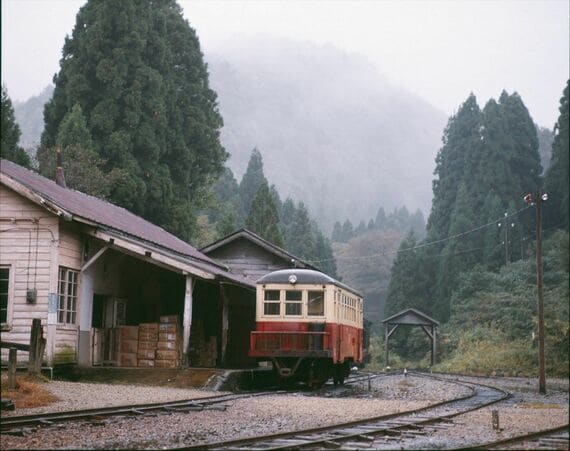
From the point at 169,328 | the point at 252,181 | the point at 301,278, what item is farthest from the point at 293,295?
the point at 252,181

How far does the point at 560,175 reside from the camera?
4950 cm

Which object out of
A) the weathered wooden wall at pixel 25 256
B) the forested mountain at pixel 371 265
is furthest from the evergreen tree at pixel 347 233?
the weathered wooden wall at pixel 25 256

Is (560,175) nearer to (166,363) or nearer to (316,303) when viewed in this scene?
(316,303)

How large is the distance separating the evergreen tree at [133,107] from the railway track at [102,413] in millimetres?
21813

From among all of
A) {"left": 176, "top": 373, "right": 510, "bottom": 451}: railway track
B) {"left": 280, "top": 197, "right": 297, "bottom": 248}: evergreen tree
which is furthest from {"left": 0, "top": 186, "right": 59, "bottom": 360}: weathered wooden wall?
{"left": 280, "top": 197, "right": 297, "bottom": 248}: evergreen tree

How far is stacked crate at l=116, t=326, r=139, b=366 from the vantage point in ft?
67.8

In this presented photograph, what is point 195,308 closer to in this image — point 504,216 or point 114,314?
point 114,314

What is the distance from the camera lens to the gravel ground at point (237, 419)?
30.1 ft

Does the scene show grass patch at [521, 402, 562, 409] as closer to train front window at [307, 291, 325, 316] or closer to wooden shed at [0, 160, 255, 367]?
train front window at [307, 291, 325, 316]

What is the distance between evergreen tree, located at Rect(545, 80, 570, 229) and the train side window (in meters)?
33.2

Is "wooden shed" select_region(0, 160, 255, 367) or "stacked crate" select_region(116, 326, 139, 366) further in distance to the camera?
"stacked crate" select_region(116, 326, 139, 366)

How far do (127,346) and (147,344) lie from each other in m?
0.56

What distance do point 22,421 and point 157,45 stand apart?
30.3 metres

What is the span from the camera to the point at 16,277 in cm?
1836
